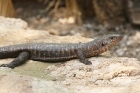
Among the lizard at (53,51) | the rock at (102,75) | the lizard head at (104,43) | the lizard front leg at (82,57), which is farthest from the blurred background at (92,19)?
the rock at (102,75)

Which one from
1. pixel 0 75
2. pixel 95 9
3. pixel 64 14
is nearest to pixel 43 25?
pixel 64 14

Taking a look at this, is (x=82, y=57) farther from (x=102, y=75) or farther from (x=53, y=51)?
(x=102, y=75)

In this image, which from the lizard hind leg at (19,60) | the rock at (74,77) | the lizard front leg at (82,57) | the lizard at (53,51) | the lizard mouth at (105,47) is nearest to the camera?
the rock at (74,77)

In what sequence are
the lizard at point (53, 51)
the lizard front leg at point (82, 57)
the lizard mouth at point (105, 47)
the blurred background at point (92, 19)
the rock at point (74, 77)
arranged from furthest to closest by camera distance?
the blurred background at point (92, 19), the lizard mouth at point (105, 47), the lizard at point (53, 51), the lizard front leg at point (82, 57), the rock at point (74, 77)

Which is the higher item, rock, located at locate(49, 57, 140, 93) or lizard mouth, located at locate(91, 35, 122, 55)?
lizard mouth, located at locate(91, 35, 122, 55)

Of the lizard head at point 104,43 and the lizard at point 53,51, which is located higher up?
the lizard head at point 104,43

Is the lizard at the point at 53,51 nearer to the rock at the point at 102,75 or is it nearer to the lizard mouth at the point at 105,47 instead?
the lizard mouth at the point at 105,47

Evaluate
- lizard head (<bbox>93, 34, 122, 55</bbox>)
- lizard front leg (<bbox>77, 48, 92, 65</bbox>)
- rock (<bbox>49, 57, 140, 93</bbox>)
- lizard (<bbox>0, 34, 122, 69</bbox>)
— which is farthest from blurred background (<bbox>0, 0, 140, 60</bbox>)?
rock (<bbox>49, 57, 140, 93</bbox>)

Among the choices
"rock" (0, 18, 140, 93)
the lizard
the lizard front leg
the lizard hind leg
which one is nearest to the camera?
"rock" (0, 18, 140, 93)

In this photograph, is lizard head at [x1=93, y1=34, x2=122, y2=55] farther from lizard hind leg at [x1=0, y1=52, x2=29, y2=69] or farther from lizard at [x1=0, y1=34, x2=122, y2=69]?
lizard hind leg at [x1=0, y1=52, x2=29, y2=69]
